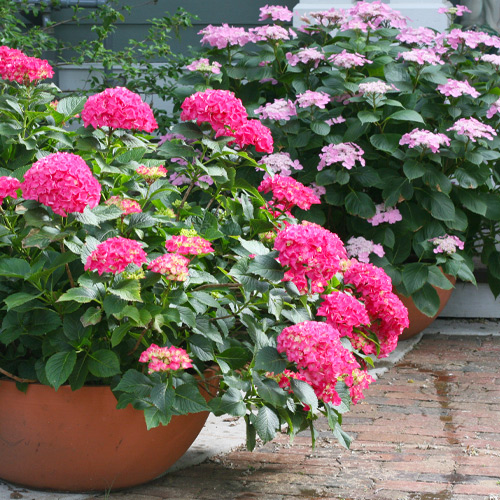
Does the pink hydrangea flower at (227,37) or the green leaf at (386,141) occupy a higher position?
the pink hydrangea flower at (227,37)

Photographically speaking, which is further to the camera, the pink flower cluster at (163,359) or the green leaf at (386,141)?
the green leaf at (386,141)

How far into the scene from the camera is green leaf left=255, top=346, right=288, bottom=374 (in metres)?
2.05

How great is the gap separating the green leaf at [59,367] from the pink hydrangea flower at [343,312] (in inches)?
29.0

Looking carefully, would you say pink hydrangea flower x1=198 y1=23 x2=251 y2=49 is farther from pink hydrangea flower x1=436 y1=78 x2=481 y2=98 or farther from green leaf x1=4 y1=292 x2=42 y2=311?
green leaf x1=4 y1=292 x2=42 y2=311

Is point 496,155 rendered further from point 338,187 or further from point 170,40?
point 170,40

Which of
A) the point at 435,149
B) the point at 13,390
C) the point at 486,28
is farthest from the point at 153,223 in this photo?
the point at 486,28

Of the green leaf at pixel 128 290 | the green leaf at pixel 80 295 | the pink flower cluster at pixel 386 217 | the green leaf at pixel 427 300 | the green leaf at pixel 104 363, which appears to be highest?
the green leaf at pixel 128 290

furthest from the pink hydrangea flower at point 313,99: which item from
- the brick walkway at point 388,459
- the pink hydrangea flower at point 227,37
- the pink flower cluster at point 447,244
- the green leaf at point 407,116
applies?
the brick walkway at point 388,459

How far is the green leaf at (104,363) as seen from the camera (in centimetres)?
207

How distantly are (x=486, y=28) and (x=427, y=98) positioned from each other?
3.88ft

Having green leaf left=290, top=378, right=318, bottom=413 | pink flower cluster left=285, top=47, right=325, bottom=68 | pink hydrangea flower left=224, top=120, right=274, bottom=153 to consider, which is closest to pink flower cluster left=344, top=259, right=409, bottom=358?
green leaf left=290, top=378, right=318, bottom=413

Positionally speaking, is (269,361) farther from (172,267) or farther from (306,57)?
(306,57)

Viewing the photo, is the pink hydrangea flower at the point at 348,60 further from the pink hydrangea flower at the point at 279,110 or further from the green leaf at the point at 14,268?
the green leaf at the point at 14,268

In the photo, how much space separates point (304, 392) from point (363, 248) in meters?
1.85
